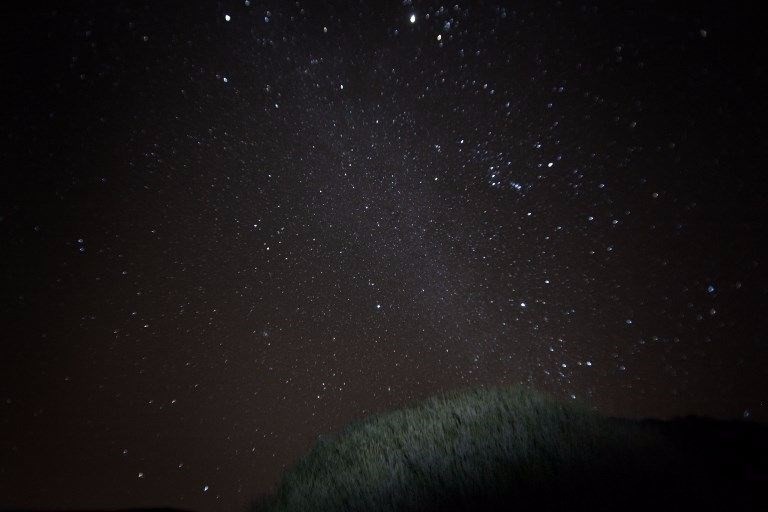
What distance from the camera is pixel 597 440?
3637mm

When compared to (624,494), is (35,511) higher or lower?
higher

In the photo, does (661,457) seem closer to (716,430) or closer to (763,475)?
(763,475)

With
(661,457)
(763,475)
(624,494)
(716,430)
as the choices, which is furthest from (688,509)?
(716,430)

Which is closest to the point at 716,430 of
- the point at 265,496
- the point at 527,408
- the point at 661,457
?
the point at 661,457

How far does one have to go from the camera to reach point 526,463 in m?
3.35

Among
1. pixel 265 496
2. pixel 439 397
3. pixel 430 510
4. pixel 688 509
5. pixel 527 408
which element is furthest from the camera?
pixel 439 397

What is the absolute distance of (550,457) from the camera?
11.0 feet

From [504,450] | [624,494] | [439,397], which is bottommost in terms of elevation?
[624,494]

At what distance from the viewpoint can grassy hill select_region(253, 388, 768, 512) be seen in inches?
117

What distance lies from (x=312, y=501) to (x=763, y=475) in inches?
143

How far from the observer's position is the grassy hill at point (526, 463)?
297 cm

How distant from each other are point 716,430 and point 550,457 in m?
2.36

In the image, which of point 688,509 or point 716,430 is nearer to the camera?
point 688,509

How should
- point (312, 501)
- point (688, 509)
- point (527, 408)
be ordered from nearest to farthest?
point (688, 509)
point (312, 501)
point (527, 408)
